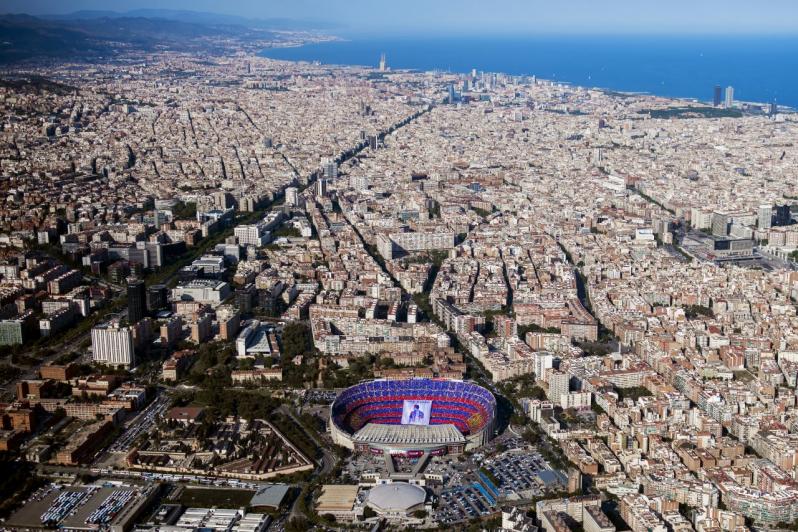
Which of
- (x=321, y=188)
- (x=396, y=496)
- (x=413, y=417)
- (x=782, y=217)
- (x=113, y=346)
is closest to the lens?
(x=396, y=496)

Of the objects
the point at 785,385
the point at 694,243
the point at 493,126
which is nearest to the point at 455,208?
the point at 694,243

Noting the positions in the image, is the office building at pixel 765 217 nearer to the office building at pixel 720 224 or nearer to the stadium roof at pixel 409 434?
the office building at pixel 720 224

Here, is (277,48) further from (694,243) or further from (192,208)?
(694,243)

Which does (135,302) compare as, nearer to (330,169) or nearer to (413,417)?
(413,417)

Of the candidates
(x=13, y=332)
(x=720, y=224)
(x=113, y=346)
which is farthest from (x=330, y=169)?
(x=113, y=346)

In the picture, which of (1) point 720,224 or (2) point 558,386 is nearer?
(2) point 558,386

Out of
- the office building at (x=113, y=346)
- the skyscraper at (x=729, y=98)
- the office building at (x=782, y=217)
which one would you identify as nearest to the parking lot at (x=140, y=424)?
the office building at (x=113, y=346)

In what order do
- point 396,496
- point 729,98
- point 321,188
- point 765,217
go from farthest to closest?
point 729,98
point 321,188
point 765,217
point 396,496
